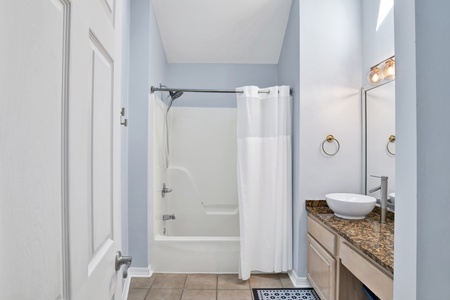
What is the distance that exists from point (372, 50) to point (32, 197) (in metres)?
2.58

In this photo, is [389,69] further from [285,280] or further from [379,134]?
[285,280]

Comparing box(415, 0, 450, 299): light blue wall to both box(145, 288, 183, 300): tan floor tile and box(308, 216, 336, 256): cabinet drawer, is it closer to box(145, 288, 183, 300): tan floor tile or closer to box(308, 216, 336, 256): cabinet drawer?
box(308, 216, 336, 256): cabinet drawer

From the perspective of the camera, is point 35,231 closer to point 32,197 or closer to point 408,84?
point 32,197

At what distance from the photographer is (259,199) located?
8.26 feet

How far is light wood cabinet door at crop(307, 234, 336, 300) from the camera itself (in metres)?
1.82

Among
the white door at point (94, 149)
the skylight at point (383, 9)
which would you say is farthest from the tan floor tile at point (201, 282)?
the skylight at point (383, 9)

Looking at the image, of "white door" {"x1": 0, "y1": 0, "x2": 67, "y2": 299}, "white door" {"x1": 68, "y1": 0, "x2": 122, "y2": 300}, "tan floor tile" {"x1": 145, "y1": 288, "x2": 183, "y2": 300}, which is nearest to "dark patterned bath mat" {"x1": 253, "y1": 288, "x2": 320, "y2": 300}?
"tan floor tile" {"x1": 145, "y1": 288, "x2": 183, "y2": 300}

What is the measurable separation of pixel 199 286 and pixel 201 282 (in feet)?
0.22

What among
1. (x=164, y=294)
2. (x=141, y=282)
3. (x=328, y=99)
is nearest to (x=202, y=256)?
(x=164, y=294)

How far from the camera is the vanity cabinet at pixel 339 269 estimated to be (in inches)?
52.9

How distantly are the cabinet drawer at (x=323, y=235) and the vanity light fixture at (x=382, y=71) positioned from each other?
4.14 feet

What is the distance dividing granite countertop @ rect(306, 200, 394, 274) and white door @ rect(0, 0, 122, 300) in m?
1.27

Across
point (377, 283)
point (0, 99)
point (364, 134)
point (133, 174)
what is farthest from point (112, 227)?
point (364, 134)

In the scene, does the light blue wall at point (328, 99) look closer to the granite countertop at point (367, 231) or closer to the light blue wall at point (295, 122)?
the light blue wall at point (295, 122)
